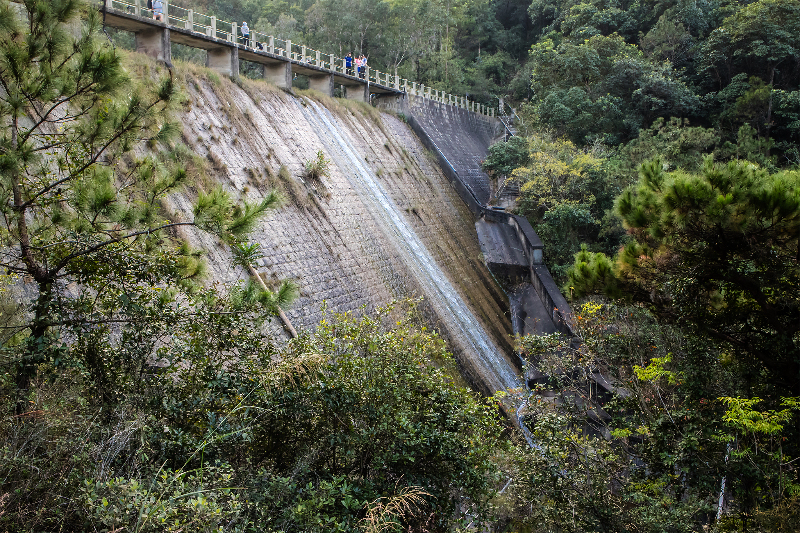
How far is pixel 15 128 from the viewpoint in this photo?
463 centimetres

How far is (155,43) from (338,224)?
622 cm

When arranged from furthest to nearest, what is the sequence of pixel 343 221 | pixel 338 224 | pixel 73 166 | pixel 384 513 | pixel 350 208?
pixel 350 208 < pixel 343 221 < pixel 338 224 < pixel 73 166 < pixel 384 513

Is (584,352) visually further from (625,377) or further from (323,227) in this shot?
(323,227)

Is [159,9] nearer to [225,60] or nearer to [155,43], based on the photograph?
[155,43]

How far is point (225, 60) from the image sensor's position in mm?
16500

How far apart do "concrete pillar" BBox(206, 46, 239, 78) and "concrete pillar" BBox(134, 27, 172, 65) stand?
243 cm

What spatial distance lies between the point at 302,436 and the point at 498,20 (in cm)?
4525

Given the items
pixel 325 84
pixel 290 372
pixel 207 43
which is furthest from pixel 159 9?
pixel 290 372

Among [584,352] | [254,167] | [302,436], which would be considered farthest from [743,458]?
[254,167]

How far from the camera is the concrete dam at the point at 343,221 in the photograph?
1269cm

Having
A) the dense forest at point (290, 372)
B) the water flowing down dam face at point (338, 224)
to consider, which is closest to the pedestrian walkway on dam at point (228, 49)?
the water flowing down dam face at point (338, 224)

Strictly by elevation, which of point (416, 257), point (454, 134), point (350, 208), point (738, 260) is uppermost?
point (454, 134)

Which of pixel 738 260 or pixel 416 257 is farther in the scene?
pixel 416 257

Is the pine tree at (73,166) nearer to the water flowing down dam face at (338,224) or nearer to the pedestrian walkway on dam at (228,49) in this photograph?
the pedestrian walkway on dam at (228,49)
